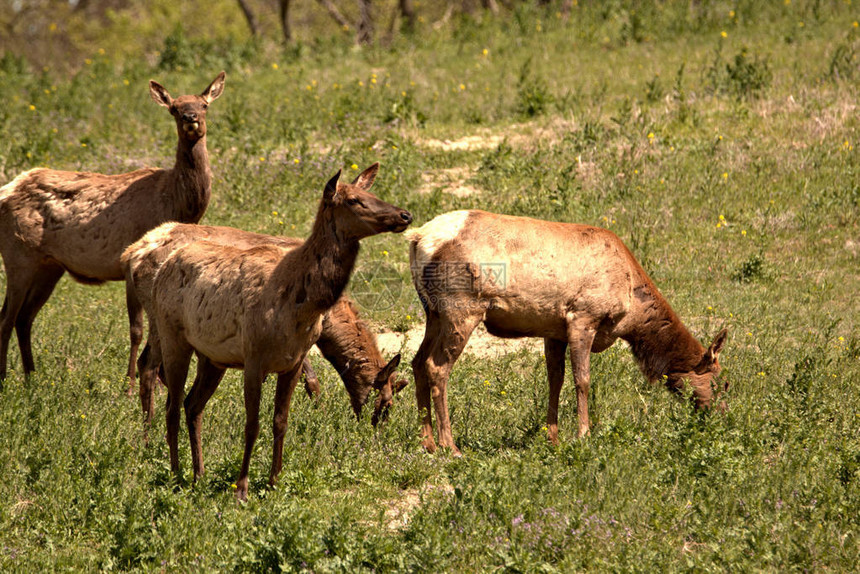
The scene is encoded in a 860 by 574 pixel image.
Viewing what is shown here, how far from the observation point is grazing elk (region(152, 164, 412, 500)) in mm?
6512

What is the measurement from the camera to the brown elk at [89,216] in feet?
31.7

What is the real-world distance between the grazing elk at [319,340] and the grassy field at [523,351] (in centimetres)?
24

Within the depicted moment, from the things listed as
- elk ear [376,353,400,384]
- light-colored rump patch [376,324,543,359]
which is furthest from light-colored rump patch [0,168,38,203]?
elk ear [376,353,400,384]

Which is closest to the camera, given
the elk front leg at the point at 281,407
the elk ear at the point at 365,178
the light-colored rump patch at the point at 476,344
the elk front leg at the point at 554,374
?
the elk ear at the point at 365,178

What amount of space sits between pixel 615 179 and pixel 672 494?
8229mm

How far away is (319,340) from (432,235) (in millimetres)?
1519

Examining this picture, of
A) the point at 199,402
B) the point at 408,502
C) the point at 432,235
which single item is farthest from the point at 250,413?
the point at 432,235

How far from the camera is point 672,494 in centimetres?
688

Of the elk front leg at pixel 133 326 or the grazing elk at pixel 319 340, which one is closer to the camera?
the grazing elk at pixel 319 340

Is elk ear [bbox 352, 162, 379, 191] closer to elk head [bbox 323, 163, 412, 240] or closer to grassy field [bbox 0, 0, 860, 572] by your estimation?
elk head [bbox 323, 163, 412, 240]

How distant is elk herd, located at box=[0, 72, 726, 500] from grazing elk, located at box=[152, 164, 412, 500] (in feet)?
0.04

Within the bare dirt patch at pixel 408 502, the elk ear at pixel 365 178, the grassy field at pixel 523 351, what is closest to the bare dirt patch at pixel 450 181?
the grassy field at pixel 523 351

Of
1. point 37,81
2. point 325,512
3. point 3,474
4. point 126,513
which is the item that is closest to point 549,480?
point 325,512

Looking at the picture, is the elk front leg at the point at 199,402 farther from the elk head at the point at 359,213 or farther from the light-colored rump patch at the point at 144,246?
the elk head at the point at 359,213
